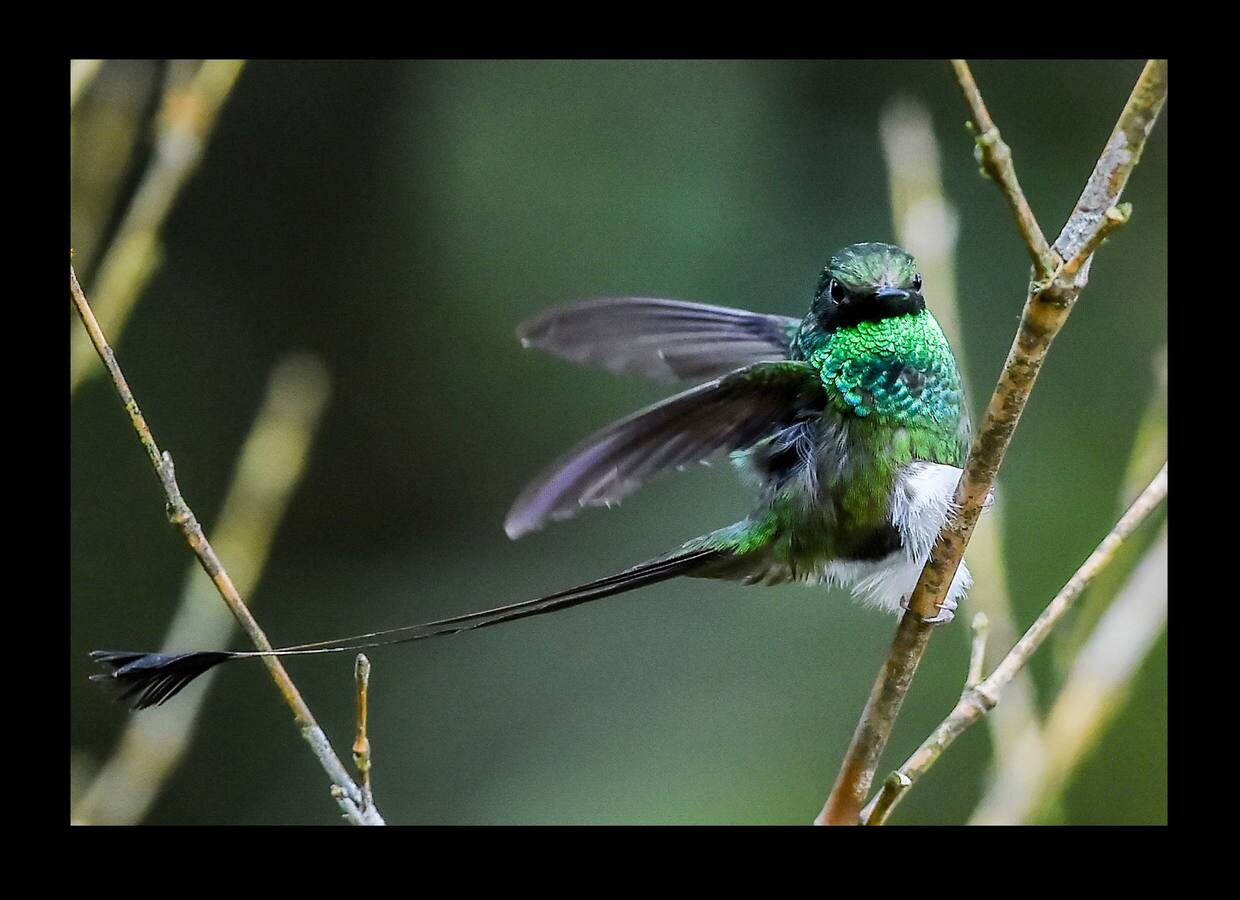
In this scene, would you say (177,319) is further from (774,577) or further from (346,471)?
(774,577)

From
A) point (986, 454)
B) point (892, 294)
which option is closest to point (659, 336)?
point (892, 294)

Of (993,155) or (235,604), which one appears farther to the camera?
(235,604)

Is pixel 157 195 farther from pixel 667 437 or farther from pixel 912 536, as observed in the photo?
pixel 912 536

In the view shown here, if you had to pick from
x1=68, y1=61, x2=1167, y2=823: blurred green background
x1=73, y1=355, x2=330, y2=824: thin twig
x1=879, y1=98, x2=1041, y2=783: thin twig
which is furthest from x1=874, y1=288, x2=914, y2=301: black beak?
x1=68, y1=61, x2=1167, y2=823: blurred green background

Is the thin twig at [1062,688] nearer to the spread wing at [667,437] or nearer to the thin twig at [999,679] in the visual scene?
the thin twig at [999,679]

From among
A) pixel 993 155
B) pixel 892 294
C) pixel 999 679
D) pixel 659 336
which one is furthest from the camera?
pixel 659 336

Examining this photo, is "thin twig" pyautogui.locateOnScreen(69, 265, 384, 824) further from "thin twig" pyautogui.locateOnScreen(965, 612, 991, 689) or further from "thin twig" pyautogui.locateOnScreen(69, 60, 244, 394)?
"thin twig" pyautogui.locateOnScreen(965, 612, 991, 689)

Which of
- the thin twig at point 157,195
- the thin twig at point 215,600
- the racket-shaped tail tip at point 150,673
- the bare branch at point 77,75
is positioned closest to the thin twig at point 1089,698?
the racket-shaped tail tip at point 150,673
